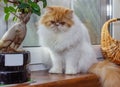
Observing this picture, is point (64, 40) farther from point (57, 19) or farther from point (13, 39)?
point (13, 39)

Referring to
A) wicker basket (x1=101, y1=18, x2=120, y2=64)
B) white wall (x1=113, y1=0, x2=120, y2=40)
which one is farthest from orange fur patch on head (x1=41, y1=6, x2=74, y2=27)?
white wall (x1=113, y1=0, x2=120, y2=40)

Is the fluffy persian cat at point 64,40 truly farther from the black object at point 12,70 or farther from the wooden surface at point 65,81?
the black object at point 12,70

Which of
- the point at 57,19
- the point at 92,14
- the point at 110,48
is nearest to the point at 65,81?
the point at 57,19

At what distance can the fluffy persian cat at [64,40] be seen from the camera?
1.13 meters

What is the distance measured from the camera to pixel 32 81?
973 mm

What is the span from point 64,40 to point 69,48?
0.06 m

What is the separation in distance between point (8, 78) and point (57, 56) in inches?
13.9

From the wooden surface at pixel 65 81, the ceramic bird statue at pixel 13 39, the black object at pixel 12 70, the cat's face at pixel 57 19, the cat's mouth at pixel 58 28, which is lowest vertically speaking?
the wooden surface at pixel 65 81

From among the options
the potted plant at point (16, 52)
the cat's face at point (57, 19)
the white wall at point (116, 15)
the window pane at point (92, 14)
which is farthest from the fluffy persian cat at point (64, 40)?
the white wall at point (116, 15)

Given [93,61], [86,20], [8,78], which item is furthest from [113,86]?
[86,20]

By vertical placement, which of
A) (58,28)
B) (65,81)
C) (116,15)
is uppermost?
(116,15)

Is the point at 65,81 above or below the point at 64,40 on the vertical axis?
below

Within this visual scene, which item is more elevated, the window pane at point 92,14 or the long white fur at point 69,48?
the window pane at point 92,14

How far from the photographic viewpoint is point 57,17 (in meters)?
1.14
